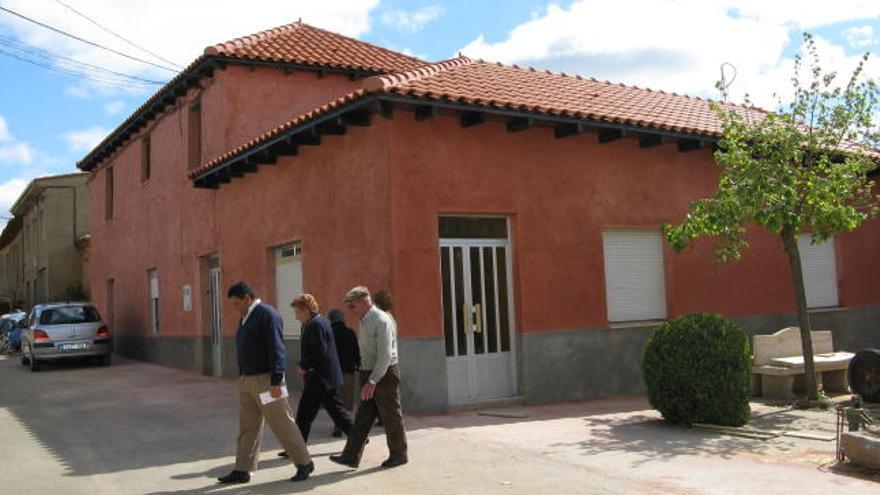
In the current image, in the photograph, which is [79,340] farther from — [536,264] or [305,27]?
[536,264]

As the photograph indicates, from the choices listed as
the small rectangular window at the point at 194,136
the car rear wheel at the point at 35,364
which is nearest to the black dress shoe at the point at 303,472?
the small rectangular window at the point at 194,136

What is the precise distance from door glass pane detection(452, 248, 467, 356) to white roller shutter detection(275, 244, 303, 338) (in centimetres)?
287

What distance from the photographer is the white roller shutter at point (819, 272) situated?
1403 centimetres

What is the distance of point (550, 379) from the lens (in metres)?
10.8

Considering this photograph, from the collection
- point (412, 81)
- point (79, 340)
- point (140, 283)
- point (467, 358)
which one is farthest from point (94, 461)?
point (140, 283)

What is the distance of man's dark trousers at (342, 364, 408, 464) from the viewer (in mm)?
6789

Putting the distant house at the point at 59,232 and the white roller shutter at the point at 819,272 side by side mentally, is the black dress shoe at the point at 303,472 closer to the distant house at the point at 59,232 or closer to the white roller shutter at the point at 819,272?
the white roller shutter at the point at 819,272

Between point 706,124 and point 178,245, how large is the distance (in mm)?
10916

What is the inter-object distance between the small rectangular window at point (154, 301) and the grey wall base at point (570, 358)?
3.94 metres

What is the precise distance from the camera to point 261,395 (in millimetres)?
6387

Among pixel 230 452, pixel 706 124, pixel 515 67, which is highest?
pixel 515 67

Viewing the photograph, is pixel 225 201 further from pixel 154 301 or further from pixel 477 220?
pixel 477 220

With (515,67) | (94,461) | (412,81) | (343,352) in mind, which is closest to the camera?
(94,461)

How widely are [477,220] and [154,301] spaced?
11.5m
